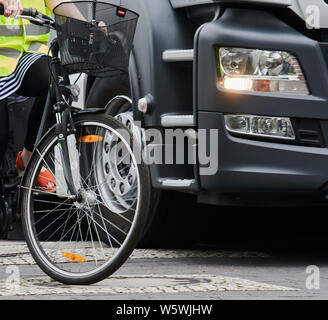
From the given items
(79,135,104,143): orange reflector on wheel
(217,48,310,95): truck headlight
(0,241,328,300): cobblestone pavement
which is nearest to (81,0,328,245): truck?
(217,48,310,95): truck headlight

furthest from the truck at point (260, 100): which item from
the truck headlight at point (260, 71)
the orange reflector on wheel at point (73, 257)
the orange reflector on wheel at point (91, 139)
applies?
the orange reflector on wheel at point (73, 257)

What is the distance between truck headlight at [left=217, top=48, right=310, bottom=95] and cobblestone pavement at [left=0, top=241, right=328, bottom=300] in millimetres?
958

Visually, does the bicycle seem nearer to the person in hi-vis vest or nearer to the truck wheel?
the person in hi-vis vest

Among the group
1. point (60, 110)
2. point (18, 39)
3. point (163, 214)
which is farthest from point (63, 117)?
point (163, 214)

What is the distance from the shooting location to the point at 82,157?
16.3 feet

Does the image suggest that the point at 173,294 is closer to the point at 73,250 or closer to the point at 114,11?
the point at 73,250

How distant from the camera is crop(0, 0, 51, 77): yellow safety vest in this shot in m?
5.30

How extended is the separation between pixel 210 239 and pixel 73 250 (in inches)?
72.6

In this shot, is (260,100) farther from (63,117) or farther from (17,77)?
(17,77)

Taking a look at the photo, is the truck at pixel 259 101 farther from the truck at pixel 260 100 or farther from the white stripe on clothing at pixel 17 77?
the white stripe on clothing at pixel 17 77

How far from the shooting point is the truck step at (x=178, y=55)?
17.5ft

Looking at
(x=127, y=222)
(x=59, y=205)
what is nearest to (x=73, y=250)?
(x=59, y=205)

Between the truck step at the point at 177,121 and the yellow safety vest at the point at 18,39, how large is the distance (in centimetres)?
74

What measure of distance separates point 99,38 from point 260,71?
98cm
